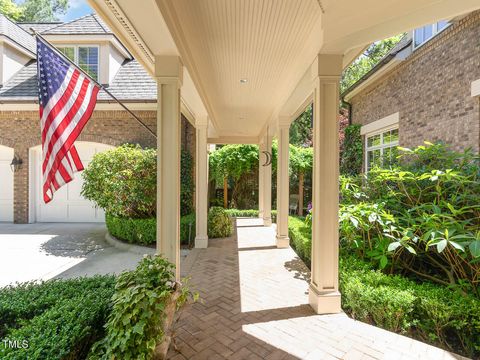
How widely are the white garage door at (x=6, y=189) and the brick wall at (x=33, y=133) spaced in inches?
14.4

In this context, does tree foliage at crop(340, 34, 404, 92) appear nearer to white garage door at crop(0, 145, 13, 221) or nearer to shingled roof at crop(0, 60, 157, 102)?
shingled roof at crop(0, 60, 157, 102)

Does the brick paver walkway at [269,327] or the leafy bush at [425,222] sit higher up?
the leafy bush at [425,222]

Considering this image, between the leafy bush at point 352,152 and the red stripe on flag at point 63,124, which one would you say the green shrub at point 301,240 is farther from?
the red stripe on flag at point 63,124

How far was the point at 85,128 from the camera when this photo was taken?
9219mm

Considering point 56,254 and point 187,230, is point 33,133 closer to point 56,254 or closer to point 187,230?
point 56,254

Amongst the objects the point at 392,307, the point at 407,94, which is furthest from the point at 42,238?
the point at 407,94

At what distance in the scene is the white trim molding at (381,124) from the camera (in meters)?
6.80

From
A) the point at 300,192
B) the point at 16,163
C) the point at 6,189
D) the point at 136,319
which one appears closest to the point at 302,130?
the point at 300,192

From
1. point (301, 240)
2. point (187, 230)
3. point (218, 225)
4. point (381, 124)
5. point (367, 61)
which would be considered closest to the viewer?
point (301, 240)

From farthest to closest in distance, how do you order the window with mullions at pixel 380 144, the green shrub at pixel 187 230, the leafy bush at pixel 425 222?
the window with mullions at pixel 380 144
the green shrub at pixel 187 230
the leafy bush at pixel 425 222

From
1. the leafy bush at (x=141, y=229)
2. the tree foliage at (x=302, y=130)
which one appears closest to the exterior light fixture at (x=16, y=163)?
the leafy bush at (x=141, y=229)

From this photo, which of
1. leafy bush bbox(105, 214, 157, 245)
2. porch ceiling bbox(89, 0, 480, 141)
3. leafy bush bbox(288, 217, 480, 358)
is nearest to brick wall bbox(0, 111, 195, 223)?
leafy bush bbox(105, 214, 157, 245)

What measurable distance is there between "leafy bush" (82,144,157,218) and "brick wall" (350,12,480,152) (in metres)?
6.39

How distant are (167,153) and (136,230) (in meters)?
4.38
